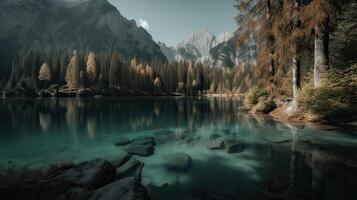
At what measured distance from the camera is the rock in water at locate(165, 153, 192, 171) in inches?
290

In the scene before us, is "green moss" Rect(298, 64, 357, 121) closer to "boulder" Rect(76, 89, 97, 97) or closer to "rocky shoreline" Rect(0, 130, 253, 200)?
"rocky shoreline" Rect(0, 130, 253, 200)

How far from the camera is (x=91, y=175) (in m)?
5.48

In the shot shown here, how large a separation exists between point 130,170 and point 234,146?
16.6ft

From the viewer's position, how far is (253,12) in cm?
2017

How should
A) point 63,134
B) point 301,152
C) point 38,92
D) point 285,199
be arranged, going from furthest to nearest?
point 38,92 < point 63,134 < point 301,152 < point 285,199

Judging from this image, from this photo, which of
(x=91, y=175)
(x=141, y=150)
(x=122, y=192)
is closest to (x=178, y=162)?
(x=141, y=150)

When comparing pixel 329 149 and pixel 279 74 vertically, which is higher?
pixel 279 74

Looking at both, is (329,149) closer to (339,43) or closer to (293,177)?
(293,177)

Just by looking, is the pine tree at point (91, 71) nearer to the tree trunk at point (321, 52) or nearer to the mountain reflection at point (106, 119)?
the mountain reflection at point (106, 119)

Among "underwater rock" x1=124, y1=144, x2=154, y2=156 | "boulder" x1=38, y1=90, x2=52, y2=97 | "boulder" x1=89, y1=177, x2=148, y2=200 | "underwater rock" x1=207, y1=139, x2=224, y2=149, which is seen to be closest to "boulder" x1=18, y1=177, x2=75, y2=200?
"boulder" x1=89, y1=177, x2=148, y2=200

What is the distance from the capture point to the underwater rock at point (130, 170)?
667 cm

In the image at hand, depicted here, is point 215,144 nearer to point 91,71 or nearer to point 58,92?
point 58,92

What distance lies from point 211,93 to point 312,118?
108 meters

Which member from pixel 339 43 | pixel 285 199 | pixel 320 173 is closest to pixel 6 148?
pixel 285 199
